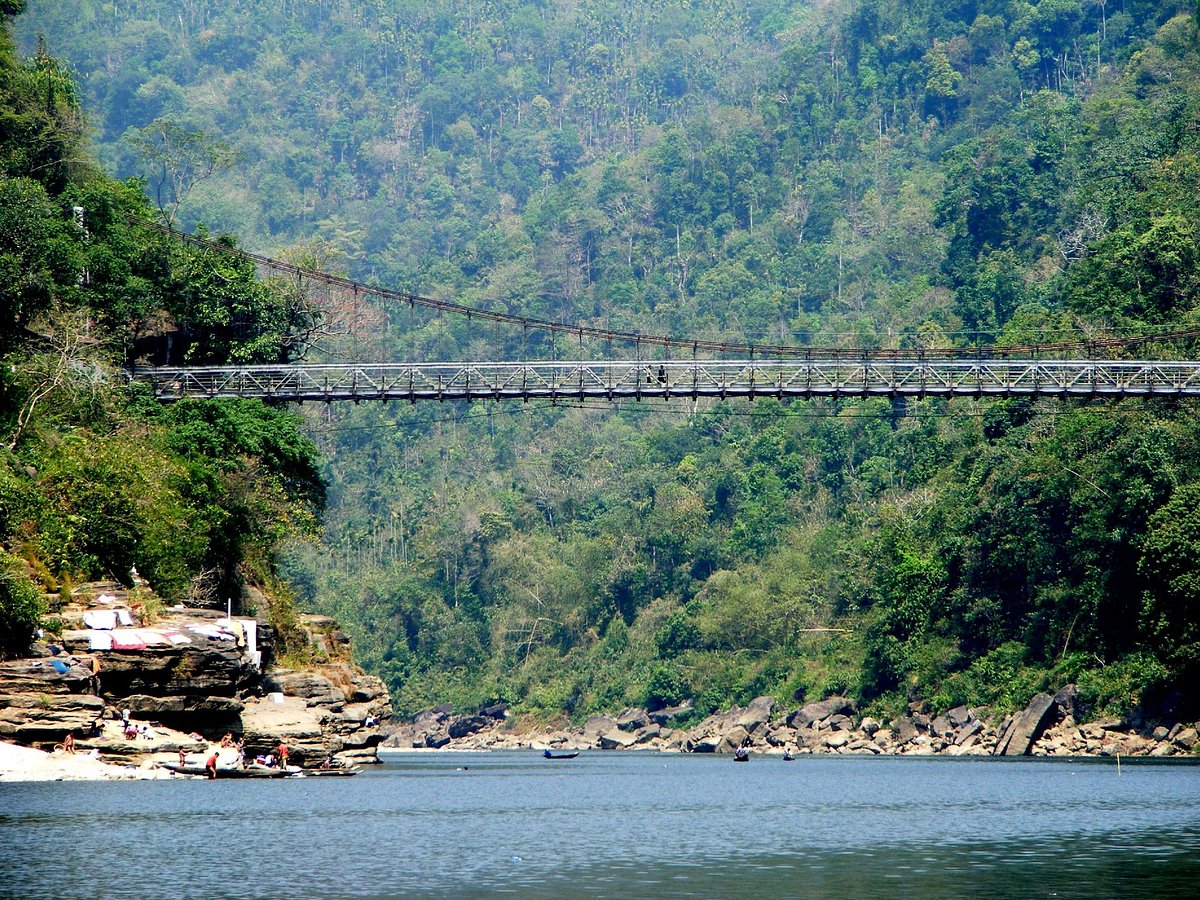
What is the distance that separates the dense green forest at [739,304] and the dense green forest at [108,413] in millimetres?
1071

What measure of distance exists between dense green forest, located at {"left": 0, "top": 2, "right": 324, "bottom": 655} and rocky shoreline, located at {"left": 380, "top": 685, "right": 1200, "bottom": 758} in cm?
2400

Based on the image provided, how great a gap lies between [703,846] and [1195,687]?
2829cm

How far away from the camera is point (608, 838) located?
3102cm

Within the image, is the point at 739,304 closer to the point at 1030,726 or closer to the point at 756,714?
the point at 756,714

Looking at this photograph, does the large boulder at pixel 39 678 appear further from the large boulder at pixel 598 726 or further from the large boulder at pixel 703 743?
the large boulder at pixel 598 726

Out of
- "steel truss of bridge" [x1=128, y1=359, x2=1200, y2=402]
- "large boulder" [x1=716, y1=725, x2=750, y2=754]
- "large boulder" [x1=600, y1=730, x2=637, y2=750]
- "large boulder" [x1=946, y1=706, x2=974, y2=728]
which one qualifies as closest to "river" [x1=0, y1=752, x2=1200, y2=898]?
"steel truss of bridge" [x1=128, y1=359, x2=1200, y2=402]

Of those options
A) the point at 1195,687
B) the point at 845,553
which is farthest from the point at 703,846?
the point at 845,553

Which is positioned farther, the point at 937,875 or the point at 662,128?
the point at 662,128

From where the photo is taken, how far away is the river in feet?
80.1

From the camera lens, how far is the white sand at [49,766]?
1383 inches

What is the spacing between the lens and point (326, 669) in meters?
52.3

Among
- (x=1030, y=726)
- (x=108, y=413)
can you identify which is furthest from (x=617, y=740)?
(x=108, y=413)

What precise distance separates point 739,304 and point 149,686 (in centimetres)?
7852

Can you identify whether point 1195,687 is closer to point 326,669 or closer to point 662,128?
point 326,669
